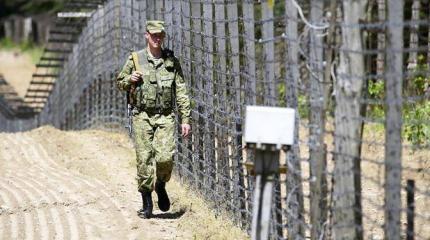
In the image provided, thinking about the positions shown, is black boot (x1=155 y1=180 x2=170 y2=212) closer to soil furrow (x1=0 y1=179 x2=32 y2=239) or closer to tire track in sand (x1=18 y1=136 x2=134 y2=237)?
tire track in sand (x1=18 y1=136 x2=134 y2=237)

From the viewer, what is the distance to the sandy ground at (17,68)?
37.0m

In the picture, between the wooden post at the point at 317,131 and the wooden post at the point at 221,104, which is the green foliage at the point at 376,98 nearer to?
the wooden post at the point at 221,104

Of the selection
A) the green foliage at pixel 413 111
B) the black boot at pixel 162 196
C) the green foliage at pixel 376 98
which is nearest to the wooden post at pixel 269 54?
the black boot at pixel 162 196

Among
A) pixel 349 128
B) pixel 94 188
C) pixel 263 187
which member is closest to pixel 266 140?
pixel 263 187

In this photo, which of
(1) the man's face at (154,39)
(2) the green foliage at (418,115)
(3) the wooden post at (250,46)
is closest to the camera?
(3) the wooden post at (250,46)

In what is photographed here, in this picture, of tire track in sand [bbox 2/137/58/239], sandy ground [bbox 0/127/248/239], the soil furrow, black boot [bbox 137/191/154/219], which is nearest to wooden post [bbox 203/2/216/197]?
sandy ground [bbox 0/127/248/239]

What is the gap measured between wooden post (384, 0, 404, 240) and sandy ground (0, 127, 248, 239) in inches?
93.6

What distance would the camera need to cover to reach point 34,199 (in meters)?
9.93

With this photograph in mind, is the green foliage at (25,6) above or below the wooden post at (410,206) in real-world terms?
above

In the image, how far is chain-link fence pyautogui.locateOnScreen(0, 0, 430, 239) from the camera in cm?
596

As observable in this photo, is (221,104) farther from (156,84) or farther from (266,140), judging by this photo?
(266,140)

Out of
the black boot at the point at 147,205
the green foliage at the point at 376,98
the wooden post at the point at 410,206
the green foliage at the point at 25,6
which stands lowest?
the black boot at the point at 147,205

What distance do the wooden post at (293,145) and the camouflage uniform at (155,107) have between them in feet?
5.94

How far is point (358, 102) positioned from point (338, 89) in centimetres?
16
